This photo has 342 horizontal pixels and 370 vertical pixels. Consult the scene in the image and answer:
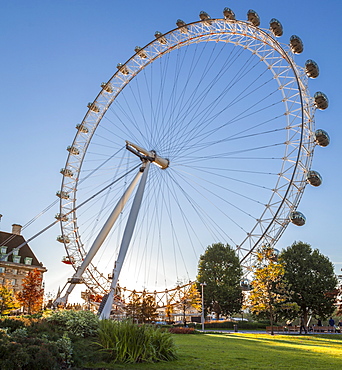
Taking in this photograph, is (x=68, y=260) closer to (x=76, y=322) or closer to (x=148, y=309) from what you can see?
(x=148, y=309)

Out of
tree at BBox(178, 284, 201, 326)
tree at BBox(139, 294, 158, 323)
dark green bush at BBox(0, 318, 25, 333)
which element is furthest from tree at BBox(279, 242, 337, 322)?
dark green bush at BBox(0, 318, 25, 333)

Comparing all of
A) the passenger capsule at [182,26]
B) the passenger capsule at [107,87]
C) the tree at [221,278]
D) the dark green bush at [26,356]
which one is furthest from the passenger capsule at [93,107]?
the dark green bush at [26,356]

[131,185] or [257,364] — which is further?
[131,185]

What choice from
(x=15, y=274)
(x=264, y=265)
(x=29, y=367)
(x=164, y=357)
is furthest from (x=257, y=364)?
(x=15, y=274)

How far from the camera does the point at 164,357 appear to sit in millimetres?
12984

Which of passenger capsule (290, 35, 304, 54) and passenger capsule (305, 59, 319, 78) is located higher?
passenger capsule (290, 35, 304, 54)

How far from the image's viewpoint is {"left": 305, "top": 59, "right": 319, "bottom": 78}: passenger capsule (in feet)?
104

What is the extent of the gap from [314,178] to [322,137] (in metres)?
3.27

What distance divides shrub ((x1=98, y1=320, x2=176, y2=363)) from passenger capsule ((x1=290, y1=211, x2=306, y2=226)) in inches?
761

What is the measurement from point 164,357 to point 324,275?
4219 centimetres

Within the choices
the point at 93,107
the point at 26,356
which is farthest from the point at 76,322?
the point at 93,107

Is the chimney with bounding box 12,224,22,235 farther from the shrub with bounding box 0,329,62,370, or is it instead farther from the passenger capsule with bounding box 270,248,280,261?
→ the shrub with bounding box 0,329,62,370

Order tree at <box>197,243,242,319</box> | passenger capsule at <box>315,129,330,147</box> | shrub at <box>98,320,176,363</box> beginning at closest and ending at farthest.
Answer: shrub at <box>98,320,176,363</box> < passenger capsule at <box>315,129,330,147</box> < tree at <box>197,243,242,319</box>

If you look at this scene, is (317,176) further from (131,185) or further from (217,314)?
(217,314)
